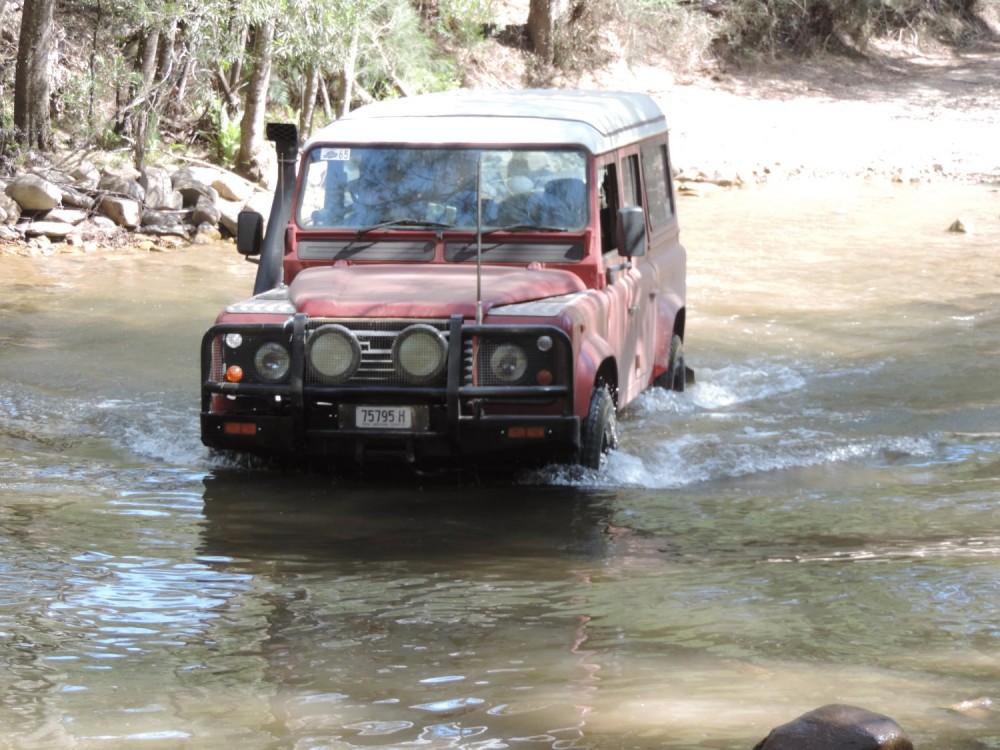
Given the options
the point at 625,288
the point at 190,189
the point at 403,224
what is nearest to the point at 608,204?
the point at 625,288

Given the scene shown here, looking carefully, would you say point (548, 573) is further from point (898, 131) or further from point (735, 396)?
point (898, 131)

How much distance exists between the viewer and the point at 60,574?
19.6 feet

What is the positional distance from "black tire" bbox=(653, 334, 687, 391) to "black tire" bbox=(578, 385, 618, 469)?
223cm

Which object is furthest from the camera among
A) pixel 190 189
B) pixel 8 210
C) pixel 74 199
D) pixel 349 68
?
pixel 349 68

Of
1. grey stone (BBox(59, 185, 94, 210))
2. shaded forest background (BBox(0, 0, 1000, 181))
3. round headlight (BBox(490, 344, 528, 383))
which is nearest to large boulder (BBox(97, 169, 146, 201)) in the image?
grey stone (BBox(59, 185, 94, 210))

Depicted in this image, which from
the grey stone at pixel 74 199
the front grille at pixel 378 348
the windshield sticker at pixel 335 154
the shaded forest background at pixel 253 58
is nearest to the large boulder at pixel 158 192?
the grey stone at pixel 74 199

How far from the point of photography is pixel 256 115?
21.4m

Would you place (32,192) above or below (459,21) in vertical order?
below

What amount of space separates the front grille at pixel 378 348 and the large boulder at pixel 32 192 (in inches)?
464

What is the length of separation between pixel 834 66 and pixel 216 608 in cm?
3033

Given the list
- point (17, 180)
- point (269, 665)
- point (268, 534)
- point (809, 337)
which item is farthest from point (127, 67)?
point (269, 665)

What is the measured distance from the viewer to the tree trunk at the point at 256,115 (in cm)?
2059

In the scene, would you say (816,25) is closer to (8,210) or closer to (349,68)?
(349,68)

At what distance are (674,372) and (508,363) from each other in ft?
11.0
